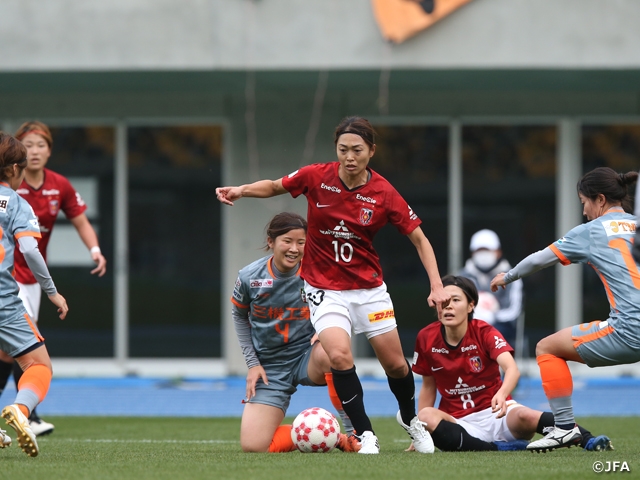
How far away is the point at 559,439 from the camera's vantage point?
541 centimetres

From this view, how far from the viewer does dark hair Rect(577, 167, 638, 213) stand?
212 inches

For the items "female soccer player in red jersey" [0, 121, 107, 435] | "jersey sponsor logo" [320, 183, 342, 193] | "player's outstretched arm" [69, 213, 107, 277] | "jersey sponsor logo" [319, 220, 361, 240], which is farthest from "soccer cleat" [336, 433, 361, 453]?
"player's outstretched arm" [69, 213, 107, 277]

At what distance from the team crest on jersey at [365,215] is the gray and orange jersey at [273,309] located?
0.86m

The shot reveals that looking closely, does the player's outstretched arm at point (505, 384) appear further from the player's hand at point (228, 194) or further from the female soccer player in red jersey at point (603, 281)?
the player's hand at point (228, 194)

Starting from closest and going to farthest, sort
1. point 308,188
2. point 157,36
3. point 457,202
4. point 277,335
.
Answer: point 308,188
point 277,335
point 157,36
point 457,202

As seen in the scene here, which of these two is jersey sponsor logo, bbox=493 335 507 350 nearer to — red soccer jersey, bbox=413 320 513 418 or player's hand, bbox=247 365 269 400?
red soccer jersey, bbox=413 320 513 418

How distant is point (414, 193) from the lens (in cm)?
1277

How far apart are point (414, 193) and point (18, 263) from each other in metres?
6.50

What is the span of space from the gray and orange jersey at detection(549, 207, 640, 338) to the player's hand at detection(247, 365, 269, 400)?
86.5 inches

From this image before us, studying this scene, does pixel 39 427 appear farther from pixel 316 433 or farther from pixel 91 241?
pixel 316 433

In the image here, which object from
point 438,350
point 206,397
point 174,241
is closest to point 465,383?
point 438,350

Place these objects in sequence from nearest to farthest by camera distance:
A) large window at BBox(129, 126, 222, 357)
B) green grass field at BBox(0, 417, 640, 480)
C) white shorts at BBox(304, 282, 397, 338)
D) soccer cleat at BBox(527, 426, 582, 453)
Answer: green grass field at BBox(0, 417, 640, 480)
soccer cleat at BBox(527, 426, 582, 453)
white shorts at BBox(304, 282, 397, 338)
large window at BBox(129, 126, 222, 357)

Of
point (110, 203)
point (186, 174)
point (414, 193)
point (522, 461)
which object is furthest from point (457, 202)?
point (522, 461)

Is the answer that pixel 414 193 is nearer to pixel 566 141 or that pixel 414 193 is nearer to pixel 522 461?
pixel 566 141
